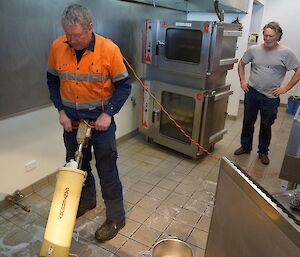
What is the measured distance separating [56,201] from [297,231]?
1.01m

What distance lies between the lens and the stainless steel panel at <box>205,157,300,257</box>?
63 cm

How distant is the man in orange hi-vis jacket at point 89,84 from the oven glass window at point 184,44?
4.00ft

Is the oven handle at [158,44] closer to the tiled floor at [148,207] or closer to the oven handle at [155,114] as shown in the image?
the oven handle at [155,114]

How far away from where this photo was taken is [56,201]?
126cm

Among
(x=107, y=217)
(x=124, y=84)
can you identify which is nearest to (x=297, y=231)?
(x=124, y=84)

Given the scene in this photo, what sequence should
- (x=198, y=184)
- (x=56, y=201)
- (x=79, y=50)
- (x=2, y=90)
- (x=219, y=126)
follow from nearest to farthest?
(x=56, y=201)
(x=79, y=50)
(x=2, y=90)
(x=198, y=184)
(x=219, y=126)

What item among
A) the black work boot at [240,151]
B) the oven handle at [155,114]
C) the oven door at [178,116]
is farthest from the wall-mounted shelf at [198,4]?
the black work boot at [240,151]

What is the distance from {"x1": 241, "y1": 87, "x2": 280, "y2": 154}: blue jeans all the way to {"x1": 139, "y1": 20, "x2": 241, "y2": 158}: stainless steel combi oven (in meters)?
0.25

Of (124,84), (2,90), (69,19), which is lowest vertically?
(2,90)

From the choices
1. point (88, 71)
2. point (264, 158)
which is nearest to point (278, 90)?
point (264, 158)

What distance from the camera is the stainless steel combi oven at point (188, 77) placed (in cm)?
251

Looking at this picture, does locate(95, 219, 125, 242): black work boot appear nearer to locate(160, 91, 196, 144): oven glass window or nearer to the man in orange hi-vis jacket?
the man in orange hi-vis jacket

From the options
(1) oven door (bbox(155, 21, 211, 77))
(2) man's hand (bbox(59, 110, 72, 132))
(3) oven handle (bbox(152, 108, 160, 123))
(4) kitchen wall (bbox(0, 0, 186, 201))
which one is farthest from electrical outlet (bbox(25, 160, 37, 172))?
(1) oven door (bbox(155, 21, 211, 77))

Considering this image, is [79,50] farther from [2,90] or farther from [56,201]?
[56,201]
